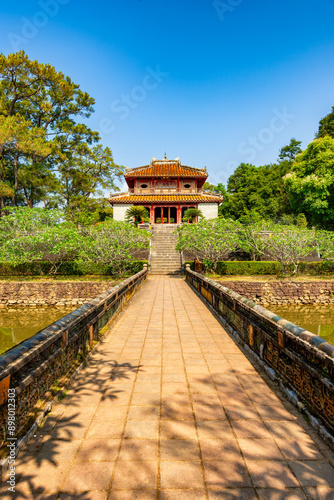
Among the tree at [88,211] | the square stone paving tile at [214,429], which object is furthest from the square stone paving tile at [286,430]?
the tree at [88,211]

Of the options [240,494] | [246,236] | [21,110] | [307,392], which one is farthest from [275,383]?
[21,110]

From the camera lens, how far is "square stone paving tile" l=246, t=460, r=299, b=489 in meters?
1.92

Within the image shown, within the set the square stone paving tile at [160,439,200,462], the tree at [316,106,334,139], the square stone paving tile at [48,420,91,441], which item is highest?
the tree at [316,106,334,139]

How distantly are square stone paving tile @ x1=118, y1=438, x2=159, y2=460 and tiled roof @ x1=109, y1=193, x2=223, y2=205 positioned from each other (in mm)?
28664

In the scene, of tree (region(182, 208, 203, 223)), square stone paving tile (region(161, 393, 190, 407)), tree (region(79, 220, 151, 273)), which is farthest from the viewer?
tree (region(182, 208, 203, 223))

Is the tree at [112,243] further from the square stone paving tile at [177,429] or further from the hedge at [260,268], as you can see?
the square stone paving tile at [177,429]

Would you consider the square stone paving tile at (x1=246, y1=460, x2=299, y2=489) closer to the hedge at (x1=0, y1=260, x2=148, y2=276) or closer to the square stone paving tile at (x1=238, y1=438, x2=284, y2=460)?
the square stone paving tile at (x1=238, y1=438, x2=284, y2=460)

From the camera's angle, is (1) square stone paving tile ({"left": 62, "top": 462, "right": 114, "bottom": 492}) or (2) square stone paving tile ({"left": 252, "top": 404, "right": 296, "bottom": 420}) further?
(2) square stone paving tile ({"left": 252, "top": 404, "right": 296, "bottom": 420})

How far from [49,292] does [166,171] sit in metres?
22.6

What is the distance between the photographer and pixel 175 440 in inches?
93.2

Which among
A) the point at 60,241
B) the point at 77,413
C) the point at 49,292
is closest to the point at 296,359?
the point at 77,413

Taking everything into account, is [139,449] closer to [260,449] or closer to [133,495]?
[133,495]

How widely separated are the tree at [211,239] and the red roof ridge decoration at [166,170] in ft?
52.4

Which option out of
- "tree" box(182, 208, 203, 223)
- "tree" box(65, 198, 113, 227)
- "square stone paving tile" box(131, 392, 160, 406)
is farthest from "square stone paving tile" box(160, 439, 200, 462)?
"tree" box(182, 208, 203, 223)
